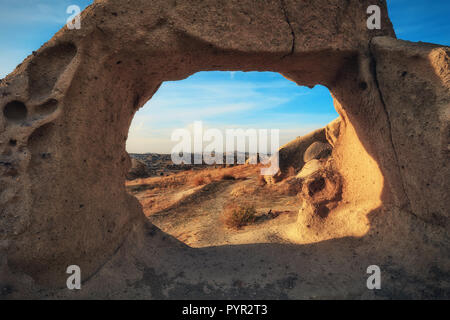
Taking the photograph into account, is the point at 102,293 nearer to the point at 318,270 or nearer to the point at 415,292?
the point at 318,270

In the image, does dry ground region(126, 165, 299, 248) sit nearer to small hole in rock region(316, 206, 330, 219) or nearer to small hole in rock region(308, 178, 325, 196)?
small hole in rock region(316, 206, 330, 219)

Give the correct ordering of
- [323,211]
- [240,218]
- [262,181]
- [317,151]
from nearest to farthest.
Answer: [323,211] → [240,218] → [262,181] → [317,151]

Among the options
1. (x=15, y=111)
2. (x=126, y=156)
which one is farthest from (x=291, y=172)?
(x=15, y=111)

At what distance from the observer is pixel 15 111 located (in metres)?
Result: 2.40

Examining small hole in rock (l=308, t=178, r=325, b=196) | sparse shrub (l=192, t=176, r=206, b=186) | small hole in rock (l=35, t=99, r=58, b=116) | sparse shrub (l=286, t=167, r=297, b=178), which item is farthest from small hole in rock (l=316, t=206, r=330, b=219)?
sparse shrub (l=192, t=176, r=206, b=186)

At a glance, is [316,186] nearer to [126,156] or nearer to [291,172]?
[126,156]

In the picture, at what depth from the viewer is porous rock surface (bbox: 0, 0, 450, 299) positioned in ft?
7.70

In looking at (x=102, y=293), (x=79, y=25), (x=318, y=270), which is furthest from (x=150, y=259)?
(x=79, y=25)

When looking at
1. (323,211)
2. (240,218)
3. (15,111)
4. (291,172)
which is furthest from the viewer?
→ (291,172)

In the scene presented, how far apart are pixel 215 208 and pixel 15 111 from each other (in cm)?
595

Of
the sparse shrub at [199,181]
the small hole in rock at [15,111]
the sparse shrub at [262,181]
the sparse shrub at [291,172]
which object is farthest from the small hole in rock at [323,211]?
the sparse shrub at [199,181]

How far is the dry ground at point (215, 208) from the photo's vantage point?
192 inches

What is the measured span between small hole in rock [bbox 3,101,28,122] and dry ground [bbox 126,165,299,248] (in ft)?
10.4

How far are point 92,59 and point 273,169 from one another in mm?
8569
